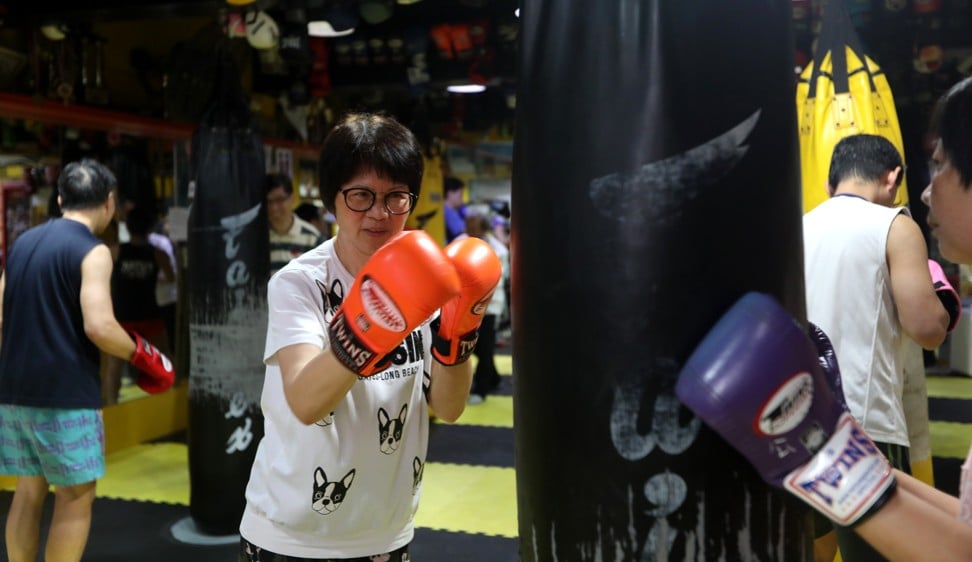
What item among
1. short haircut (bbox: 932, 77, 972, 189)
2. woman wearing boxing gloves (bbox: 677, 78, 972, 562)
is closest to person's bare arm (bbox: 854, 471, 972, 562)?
woman wearing boxing gloves (bbox: 677, 78, 972, 562)

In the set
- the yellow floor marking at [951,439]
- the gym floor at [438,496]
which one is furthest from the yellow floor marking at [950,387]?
the yellow floor marking at [951,439]

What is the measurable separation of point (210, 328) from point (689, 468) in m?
3.20

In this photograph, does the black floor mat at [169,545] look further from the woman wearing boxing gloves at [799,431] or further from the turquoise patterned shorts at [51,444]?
the woman wearing boxing gloves at [799,431]

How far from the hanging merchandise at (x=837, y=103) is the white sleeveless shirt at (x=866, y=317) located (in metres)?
0.55

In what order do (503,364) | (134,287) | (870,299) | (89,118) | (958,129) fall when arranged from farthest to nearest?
(503,364)
(134,287)
(89,118)
(870,299)
(958,129)

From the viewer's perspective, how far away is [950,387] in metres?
7.70

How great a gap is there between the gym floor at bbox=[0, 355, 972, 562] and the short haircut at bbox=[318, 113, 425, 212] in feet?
7.94

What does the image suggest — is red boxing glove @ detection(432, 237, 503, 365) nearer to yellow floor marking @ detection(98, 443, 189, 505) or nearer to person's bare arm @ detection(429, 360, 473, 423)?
person's bare arm @ detection(429, 360, 473, 423)

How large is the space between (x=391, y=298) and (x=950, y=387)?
25.6 ft

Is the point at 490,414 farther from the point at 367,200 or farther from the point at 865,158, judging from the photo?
the point at 367,200

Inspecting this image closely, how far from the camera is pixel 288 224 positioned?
4.98 m

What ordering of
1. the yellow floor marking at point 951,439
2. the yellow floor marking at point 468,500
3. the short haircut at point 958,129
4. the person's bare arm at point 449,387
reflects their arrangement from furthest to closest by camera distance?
the yellow floor marking at point 951,439 → the yellow floor marking at point 468,500 → the person's bare arm at point 449,387 → the short haircut at point 958,129

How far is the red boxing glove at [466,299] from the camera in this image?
152 centimetres

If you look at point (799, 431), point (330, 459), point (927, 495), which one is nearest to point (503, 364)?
point (330, 459)
